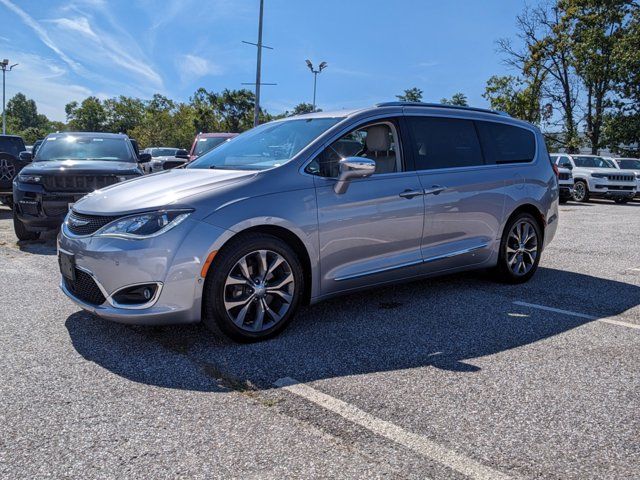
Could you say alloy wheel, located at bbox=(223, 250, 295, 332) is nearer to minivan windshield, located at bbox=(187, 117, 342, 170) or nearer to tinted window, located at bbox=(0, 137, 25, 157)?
minivan windshield, located at bbox=(187, 117, 342, 170)

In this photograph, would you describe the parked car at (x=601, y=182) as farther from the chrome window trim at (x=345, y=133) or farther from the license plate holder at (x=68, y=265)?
the license plate holder at (x=68, y=265)

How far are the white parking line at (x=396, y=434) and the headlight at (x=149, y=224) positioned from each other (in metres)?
1.21

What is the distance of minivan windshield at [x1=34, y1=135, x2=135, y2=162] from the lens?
8.67 metres

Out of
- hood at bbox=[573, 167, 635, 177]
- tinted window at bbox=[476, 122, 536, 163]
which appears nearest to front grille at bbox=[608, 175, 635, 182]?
hood at bbox=[573, 167, 635, 177]

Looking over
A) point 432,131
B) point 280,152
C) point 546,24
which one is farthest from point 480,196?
point 546,24

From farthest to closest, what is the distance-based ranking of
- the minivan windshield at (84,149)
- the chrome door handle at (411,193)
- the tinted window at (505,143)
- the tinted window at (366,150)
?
1. the minivan windshield at (84,149)
2. the tinted window at (505,143)
3. the chrome door handle at (411,193)
4. the tinted window at (366,150)

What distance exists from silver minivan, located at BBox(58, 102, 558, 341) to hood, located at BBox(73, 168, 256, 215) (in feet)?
0.05

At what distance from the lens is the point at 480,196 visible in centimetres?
522

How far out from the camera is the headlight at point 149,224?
11.6ft

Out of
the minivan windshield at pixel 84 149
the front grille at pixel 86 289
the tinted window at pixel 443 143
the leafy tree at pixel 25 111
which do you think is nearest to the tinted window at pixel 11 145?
the minivan windshield at pixel 84 149

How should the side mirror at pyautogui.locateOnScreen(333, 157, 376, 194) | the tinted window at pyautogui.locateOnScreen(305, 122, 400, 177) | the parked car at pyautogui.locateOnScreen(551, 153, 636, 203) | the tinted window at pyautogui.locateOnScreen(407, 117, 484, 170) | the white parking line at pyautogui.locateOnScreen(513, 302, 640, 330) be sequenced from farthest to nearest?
the parked car at pyautogui.locateOnScreen(551, 153, 636, 203) < the tinted window at pyautogui.locateOnScreen(407, 117, 484, 170) < the white parking line at pyautogui.locateOnScreen(513, 302, 640, 330) < the tinted window at pyautogui.locateOnScreen(305, 122, 400, 177) < the side mirror at pyautogui.locateOnScreen(333, 157, 376, 194)

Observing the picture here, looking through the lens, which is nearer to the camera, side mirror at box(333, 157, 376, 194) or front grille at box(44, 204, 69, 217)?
side mirror at box(333, 157, 376, 194)

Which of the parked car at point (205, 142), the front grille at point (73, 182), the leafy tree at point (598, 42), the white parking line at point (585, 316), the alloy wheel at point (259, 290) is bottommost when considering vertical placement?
the white parking line at point (585, 316)

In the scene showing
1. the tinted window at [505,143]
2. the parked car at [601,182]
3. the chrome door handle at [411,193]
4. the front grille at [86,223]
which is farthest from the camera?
the parked car at [601,182]
